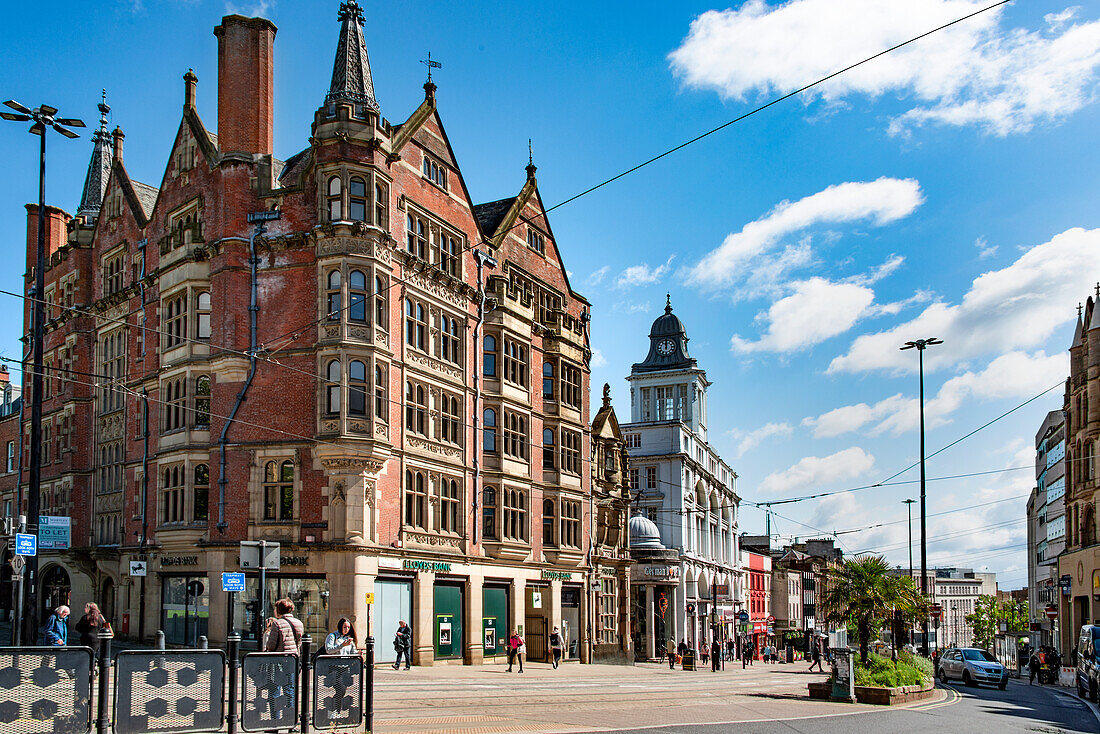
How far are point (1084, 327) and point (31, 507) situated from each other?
58680 mm

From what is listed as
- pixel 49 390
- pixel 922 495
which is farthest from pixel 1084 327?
pixel 49 390

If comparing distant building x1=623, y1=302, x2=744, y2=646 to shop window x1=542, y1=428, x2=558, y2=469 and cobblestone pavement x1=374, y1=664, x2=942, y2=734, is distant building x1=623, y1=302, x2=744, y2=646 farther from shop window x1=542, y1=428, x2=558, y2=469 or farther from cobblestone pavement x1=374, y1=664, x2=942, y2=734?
cobblestone pavement x1=374, y1=664, x2=942, y2=734

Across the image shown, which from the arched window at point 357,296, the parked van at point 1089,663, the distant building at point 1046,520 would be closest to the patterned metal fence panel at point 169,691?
the arched window at point 357,296

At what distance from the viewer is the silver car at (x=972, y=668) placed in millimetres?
37906

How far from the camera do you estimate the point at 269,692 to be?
42.8ft

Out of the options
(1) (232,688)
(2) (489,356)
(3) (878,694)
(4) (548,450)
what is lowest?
(3) (878,694)

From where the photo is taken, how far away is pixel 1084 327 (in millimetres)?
63406

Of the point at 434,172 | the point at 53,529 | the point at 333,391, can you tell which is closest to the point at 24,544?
the point at 53,529

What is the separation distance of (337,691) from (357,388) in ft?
66.9

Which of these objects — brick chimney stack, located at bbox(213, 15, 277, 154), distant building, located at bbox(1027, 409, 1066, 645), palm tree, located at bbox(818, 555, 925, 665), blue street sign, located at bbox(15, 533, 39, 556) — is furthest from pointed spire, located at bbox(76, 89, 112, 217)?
distant building, located at bbox(1027, 409, 1066, 645)

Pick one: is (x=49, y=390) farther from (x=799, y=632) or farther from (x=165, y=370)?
(x=799, y=632)

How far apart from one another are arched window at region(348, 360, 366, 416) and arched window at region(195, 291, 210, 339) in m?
5.77

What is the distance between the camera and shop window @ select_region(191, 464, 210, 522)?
114 ft

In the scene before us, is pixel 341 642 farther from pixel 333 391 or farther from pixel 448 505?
pixel 448 505
